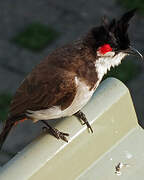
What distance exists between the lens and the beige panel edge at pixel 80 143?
11.1 feet

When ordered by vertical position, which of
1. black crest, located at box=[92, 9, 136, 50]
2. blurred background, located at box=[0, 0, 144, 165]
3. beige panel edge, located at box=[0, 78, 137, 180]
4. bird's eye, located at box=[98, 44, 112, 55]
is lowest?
blurred background, located at box=[0, 0, 144, 165]

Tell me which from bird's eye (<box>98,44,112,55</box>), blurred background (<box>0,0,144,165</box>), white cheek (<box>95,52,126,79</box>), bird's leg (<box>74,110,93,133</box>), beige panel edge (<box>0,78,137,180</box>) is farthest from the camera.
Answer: blurred background (<box>0,0,144,165</box>)

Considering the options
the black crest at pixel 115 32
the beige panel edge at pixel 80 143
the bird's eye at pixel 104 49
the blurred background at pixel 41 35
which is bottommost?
the blurred background at pixel 41 35

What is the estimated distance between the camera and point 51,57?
398cm

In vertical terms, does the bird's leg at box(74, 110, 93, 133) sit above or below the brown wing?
below

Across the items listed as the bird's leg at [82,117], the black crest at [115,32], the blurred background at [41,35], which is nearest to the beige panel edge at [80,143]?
the bird's leg at [82,117]

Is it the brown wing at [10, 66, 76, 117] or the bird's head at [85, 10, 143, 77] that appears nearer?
the bird's head at [85, 10, 143, 77]

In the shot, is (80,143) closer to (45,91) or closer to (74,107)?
(74,107)

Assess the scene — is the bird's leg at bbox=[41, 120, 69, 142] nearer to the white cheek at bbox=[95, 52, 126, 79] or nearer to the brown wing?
the brown wing

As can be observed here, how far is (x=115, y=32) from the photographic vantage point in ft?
12.5

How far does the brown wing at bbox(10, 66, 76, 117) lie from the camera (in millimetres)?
3912

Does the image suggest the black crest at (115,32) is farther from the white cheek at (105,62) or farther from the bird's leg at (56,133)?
the bird's leg at (56,133)

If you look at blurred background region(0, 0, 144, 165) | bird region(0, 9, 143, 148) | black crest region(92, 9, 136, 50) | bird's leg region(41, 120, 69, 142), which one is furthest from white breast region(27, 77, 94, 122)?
blurred background region(0, 0, 144, 165)

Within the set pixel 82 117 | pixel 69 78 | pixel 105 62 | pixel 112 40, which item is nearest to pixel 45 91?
pixel 69 78
